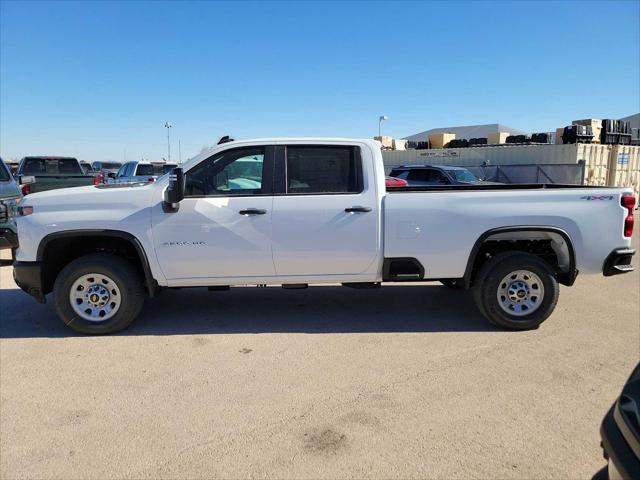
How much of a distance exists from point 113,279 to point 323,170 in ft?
7.78

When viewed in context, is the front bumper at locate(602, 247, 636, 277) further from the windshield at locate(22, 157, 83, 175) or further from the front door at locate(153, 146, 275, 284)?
the windshield at locate(22, 157, 83, 175)

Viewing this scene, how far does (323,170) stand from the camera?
495 centimetres

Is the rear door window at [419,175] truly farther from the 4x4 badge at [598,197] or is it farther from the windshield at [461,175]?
the 4x4 badge at [598,197]

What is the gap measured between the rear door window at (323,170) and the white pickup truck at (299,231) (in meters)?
0.01

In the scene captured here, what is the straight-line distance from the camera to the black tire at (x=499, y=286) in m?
4.87

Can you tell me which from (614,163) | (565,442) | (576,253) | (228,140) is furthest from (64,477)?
(614,163)

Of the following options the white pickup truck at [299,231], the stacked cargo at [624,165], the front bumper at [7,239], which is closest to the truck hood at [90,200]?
the white pickup truck at [299,231]

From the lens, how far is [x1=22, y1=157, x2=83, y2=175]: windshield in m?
13.3

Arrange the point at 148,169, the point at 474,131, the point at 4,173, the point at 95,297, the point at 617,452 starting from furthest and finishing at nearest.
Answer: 1. the point at 474,131
2. the point at 148,169
3. the point at 4,173
4. the point at 95,297
5. the point at 617,452

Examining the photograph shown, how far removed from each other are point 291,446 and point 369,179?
9.11 feet

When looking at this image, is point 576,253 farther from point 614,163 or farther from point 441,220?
point 614,163

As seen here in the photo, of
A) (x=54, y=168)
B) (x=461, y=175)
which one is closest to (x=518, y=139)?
(x=461, y=175)

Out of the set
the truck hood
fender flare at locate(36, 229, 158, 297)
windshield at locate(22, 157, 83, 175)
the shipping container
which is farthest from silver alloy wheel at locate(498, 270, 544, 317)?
the shipping container

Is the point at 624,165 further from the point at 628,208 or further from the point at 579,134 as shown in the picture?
the point at 628,208
